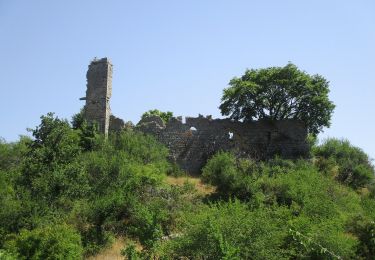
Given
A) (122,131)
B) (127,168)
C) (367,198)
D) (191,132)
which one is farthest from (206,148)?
(367,198)

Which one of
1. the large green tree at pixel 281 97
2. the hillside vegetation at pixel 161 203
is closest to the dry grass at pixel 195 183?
the hillside vegetation at pixel 161 203

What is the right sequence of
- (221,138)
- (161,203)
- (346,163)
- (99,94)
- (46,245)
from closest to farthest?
(46,245) → (161,203) → (346,163) → (99,94) → (221,138)

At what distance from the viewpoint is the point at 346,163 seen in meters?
29.6

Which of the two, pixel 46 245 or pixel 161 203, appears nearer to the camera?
pixel 46 245

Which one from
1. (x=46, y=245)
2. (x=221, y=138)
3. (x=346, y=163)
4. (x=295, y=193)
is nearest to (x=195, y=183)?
(x=221, y=138)

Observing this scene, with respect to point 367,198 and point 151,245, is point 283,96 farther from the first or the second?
point 151,245

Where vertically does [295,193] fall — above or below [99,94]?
below

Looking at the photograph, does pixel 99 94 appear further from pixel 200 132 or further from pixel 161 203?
pixel 161 203

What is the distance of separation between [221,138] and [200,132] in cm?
130

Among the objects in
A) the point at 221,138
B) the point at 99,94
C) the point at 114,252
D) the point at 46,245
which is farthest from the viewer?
the point at 221,138

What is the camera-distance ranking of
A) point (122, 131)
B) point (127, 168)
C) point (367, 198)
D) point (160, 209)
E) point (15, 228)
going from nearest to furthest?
point (15, 228) → point (160, 209) → point (127, 168) → point (367, 198) → point (122, 131)

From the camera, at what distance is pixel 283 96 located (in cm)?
2958

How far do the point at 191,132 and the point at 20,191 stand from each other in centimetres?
1259

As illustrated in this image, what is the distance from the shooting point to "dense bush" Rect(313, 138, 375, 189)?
1137 inches
